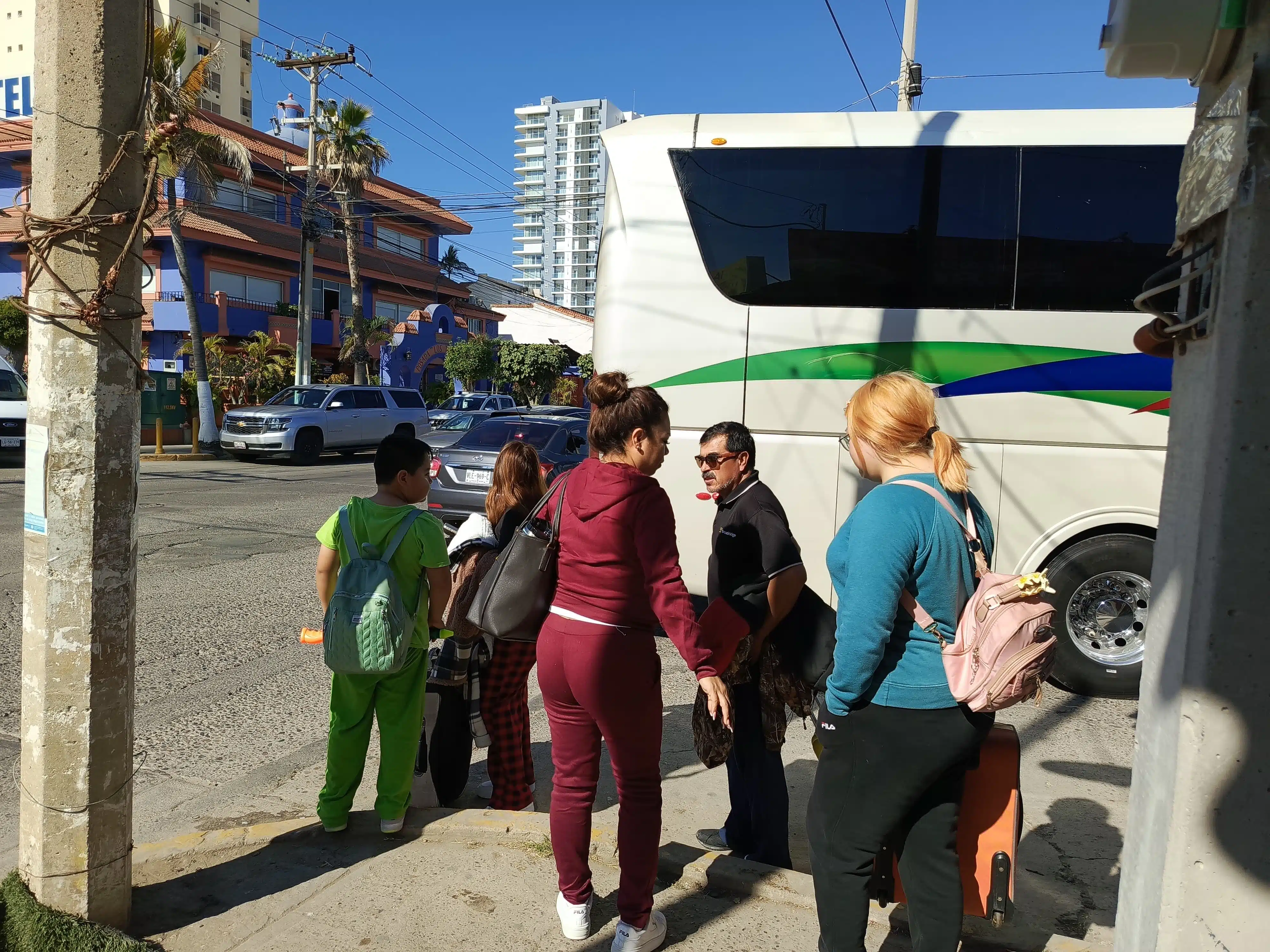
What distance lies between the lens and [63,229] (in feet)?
9.00

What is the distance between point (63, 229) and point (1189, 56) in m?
2.85

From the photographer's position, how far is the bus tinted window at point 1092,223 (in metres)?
6.22

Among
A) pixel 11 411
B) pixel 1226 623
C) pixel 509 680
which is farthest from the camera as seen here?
pixel 11 411

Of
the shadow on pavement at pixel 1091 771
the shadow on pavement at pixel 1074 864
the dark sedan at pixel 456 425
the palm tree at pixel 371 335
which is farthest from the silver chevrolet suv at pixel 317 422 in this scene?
the shadow on pavement at pixel 1074 864

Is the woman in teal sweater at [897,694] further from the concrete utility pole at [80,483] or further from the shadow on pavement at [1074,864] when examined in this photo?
the concrete utility pole at [80,483]

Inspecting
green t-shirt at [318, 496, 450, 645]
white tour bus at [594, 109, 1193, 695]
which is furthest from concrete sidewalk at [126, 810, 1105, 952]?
white tour bus at [594, 109, 1193, 695]

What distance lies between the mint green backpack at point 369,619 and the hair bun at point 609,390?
3.19 ft

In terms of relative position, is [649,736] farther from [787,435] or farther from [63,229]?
[787,435]

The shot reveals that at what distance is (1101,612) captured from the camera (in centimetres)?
641

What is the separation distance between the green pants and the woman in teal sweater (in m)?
1.70

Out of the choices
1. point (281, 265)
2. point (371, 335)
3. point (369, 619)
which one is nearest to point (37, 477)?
point (369, 619)

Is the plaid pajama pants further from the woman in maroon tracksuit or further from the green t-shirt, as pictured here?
the woman in maroon tracksuit

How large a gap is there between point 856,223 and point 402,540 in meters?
4.23

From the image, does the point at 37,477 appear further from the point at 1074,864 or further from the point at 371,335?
the point at 371,335
